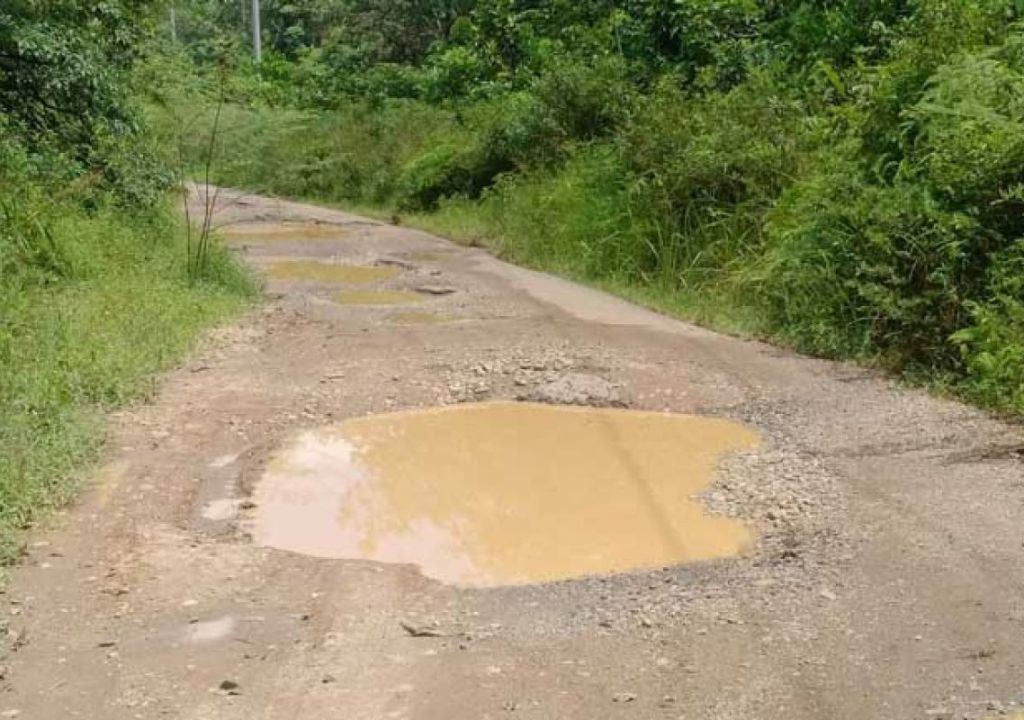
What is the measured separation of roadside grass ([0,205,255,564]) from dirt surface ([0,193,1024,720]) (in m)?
0.21

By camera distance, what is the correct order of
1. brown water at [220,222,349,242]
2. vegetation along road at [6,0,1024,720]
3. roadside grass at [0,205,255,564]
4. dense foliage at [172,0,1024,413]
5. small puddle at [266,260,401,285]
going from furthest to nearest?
brown water at [220,222,349,242], small puddle at [266,260,401,285], dense foliage at [172,0,1024,413], roadside grass at [0,205,255,564], vegetation along road at [6,0,1024,720]

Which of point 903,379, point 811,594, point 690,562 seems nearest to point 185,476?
point 690,562

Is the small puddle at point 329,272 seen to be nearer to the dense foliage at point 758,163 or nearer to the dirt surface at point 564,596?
the dense foliage at point 758,163

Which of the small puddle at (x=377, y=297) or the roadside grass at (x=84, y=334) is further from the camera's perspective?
the small puddle at (x=377, y=297)

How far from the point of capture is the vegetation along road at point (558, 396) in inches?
169

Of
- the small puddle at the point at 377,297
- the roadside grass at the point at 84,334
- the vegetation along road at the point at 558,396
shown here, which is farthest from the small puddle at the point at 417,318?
the roadside grass at the point at 84,334

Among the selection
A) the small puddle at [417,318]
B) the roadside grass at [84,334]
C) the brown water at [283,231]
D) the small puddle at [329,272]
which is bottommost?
the brown water at [283,231]

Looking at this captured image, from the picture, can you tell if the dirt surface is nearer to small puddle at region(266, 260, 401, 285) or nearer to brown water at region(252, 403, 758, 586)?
brown water at region(252, 403, 758, 586)

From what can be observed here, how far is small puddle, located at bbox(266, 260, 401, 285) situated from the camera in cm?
1360

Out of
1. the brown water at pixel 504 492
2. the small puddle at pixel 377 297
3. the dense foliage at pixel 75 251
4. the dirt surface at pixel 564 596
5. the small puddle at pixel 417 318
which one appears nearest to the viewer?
the dirt surface at pixel 564 596

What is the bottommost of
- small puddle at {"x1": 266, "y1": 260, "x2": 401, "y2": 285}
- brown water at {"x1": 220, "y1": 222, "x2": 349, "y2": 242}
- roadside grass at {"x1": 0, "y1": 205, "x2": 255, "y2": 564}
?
brown water at {"x1": 220, "y1": 222, "x2": 349, "y2": 242}

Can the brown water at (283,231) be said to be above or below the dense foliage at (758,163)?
below

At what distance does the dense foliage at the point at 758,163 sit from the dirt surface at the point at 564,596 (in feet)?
3.58

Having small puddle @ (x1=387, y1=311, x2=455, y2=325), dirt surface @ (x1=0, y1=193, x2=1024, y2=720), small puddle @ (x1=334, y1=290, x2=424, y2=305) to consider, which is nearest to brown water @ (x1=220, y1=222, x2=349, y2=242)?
small puddle @ (x1=334, y1=290, x2=424, y2=305)
